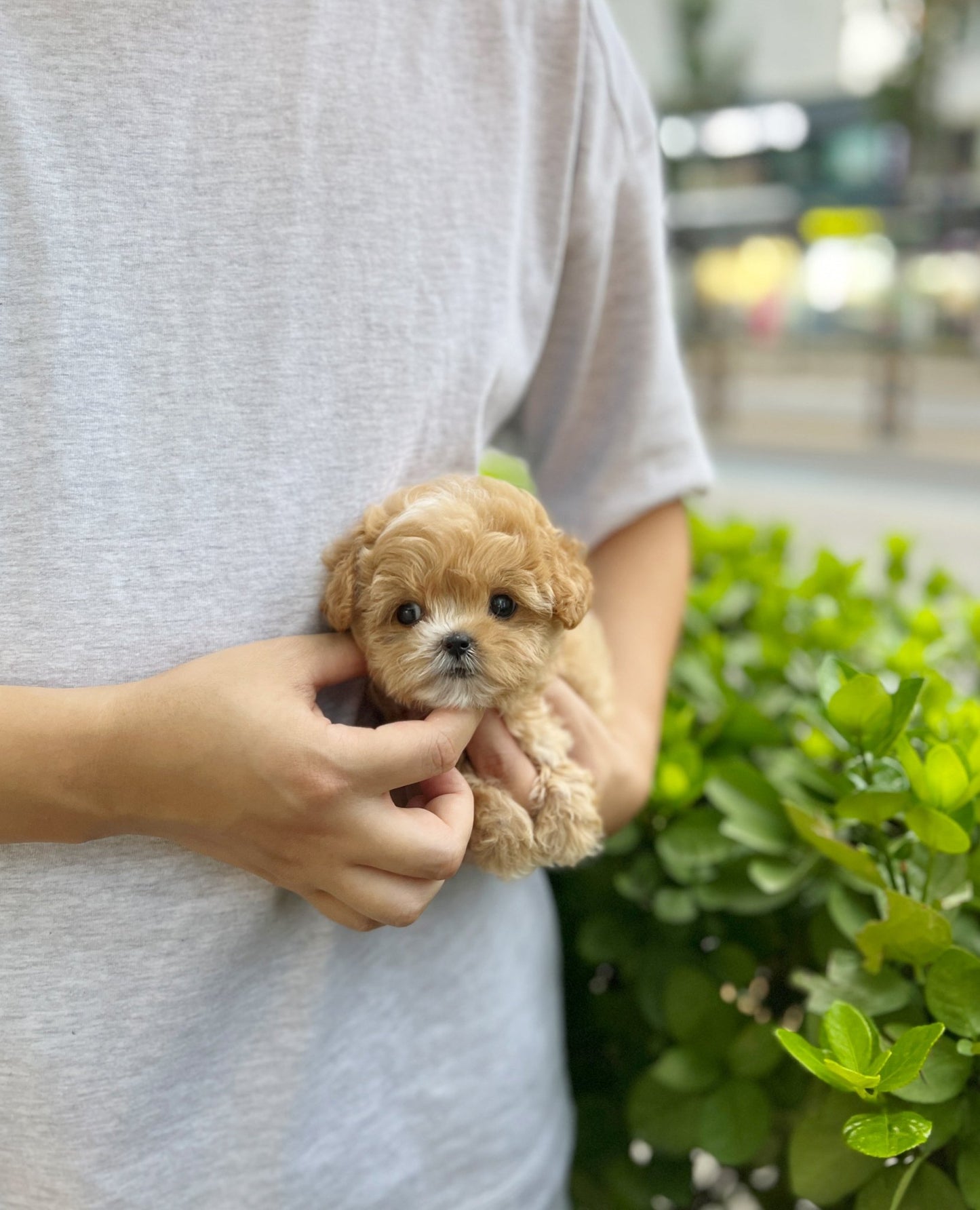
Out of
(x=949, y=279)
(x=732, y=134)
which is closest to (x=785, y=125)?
(x=732, y=134)

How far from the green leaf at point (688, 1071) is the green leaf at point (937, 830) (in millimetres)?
273

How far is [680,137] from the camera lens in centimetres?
237

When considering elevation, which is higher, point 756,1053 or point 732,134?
point 732,134

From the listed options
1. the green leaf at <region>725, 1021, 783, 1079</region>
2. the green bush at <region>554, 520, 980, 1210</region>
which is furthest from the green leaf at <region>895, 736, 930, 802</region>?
the green leaf at <region>725, 1021, 783, 1079</region>

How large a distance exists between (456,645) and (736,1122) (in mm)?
455

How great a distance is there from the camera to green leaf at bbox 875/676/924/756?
0.60 m

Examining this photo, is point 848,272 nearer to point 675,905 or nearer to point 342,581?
point 675,905

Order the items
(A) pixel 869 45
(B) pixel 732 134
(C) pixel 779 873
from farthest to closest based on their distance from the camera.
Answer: (B) pixel 732 134, (A) pixel 869 45, (C) pixel 779 873

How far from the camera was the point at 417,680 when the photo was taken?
1.71 ft

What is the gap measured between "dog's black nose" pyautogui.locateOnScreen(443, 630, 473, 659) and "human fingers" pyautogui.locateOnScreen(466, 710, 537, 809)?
8 centimetres

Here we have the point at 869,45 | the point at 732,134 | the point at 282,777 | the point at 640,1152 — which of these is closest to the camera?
the point at 282,777

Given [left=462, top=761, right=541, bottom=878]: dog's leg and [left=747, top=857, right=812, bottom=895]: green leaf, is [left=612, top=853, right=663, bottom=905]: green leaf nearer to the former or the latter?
[left=747, top=857, right=812, bottom=895]: green leaf

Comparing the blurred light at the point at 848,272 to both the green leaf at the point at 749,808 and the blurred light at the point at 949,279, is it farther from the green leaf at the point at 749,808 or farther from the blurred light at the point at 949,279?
the green leaf at the point at 749,808

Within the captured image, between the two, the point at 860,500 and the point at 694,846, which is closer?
the point at 694,846
